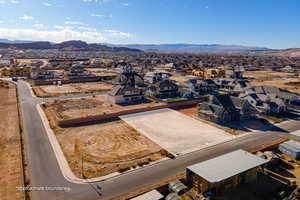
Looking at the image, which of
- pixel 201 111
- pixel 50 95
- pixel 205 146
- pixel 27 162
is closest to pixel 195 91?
pixel 201 111

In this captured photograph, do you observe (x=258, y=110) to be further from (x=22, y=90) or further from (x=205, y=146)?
(x=22, y=90)

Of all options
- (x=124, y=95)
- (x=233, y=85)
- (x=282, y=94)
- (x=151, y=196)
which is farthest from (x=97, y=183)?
(x=233, y=85)

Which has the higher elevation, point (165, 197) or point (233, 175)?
point (233, 175)

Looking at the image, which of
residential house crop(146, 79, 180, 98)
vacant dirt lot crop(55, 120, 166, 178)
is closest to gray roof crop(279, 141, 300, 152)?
vacant dirt lot crop(55, 120, 166, 178)

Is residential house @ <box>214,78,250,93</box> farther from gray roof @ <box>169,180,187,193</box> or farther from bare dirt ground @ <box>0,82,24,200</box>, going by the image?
bare dirt ground @ <box>0,82,24,200</box>

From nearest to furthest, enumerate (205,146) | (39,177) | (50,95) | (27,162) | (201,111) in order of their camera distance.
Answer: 1. (39,177)
2. (27,162)
3. (205,146)
4. (201,111)
5. (50,95)

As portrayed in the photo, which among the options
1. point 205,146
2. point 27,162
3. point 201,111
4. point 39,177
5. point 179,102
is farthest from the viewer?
point 179,102
